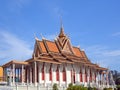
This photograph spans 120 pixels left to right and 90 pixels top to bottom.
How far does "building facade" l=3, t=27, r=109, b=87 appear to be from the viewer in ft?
145

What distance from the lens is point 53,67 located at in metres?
47.9

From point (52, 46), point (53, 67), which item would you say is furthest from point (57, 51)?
point (53, 67)

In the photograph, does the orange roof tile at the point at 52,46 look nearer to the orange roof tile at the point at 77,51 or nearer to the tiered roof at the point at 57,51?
the tiered roof at the point at 57,51

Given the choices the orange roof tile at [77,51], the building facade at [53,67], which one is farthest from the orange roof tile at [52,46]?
the orange roof tile at [77,51]

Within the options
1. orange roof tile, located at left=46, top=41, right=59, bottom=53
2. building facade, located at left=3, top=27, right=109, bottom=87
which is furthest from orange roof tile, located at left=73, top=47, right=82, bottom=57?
orange roof tile, located at left=46, top=41, right=59, bottom=53

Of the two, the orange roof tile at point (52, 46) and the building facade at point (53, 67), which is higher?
Answer: the orange roof tile at point (52, 46)

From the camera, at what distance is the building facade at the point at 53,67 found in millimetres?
44312

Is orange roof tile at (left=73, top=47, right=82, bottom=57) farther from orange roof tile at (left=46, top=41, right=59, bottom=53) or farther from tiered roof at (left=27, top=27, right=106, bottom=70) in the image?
orange roof tile at (left=46, top=41, right=59, bottom=53)

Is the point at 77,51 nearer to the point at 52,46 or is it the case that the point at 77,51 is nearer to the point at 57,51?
the point at 57,51

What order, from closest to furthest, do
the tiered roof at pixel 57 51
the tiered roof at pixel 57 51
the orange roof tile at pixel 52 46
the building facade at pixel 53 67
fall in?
the building facade at pixel 53 67 < the tiered roof at pixel 57 51 < the tiered roof at pixel 57 51 < the orange roof tile at pixel 52 46

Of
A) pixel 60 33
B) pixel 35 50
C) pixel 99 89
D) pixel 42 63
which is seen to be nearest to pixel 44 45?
pixel 35 50

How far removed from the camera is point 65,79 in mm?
49312

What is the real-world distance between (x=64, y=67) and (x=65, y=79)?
7.16ft

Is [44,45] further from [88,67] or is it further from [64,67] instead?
[88,67]
